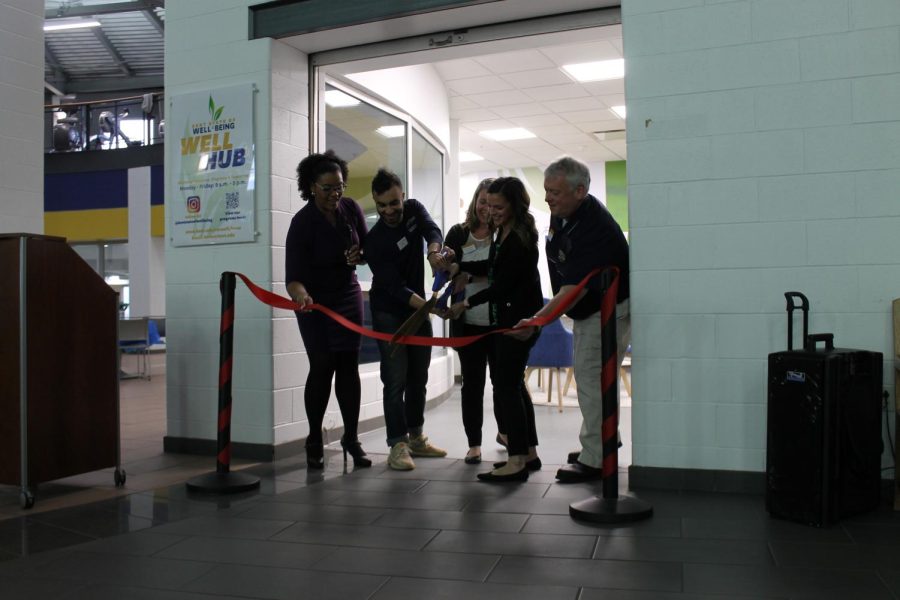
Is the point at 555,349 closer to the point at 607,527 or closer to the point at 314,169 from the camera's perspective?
the point at 314,169

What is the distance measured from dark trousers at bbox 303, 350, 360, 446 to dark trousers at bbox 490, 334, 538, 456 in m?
0.81

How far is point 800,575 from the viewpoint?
2213 millimetres

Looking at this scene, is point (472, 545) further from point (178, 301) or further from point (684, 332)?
point (178, 301)

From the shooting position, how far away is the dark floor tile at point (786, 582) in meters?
2.06

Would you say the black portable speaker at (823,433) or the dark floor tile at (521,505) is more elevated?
the black portable speaker at (823,433)

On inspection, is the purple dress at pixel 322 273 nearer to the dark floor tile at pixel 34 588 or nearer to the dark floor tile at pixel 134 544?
the dark floor tile at pixel 134 544

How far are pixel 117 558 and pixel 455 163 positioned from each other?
22.1ft

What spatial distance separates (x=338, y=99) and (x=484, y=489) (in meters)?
2.86

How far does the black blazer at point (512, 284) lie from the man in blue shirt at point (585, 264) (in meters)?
0.15

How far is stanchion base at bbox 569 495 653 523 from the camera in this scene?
9.19 ft

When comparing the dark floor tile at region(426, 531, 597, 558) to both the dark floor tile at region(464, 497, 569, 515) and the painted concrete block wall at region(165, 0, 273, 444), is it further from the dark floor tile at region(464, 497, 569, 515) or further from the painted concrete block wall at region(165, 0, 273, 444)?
the painted concrete block wall at region(165, 0, 273, 444)

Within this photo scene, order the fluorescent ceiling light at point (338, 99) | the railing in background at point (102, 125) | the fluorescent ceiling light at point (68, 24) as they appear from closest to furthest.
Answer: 1. the fluorescent ceiling light at point (338, 99)
2. the railing in background at point (102, 125)
3. the fluorescent ceiling light at point (68, 24)

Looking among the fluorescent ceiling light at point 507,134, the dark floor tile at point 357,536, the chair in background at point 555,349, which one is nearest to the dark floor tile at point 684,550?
the dark floor tile at point 357,536

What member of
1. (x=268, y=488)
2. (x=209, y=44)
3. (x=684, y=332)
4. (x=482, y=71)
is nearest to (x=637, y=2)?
(x=684, y=332)
